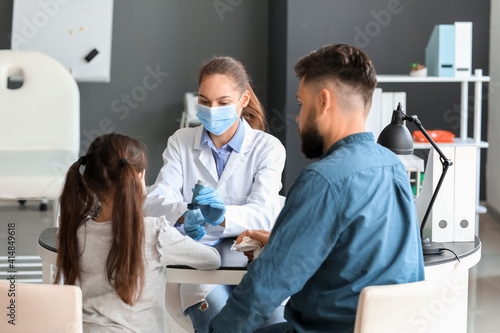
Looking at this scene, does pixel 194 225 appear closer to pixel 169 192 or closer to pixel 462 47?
pixel 169 192

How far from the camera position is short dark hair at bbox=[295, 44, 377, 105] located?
1503 millimetres

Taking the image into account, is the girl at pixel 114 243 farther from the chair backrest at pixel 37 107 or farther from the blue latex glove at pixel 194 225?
the chair backrest at pixel 37 107

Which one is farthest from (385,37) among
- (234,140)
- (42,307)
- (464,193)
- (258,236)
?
(42,307)

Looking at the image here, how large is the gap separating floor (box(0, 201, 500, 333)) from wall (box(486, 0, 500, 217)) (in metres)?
0.18

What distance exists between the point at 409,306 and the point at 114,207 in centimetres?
68

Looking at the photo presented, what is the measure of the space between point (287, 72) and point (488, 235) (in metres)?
1.64

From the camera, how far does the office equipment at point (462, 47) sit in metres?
4.43

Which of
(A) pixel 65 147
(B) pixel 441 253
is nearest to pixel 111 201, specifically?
(B) pixel 441 253

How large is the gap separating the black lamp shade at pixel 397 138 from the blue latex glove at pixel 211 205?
1.52 ft

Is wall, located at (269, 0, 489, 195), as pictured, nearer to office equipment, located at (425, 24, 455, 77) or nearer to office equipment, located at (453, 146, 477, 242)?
office equipment, located at (425, 24, 455, 77)

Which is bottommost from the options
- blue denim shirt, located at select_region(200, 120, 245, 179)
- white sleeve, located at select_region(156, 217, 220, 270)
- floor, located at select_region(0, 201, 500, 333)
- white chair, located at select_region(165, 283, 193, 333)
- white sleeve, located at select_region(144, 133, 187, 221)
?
floor, located at select_region(0, 201, 500, 333)

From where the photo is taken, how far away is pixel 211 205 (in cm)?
199

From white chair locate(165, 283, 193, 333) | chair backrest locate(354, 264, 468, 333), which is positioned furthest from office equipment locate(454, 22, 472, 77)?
chair backrest locate(354, 264, 468, 333)

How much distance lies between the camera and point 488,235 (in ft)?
15.2
